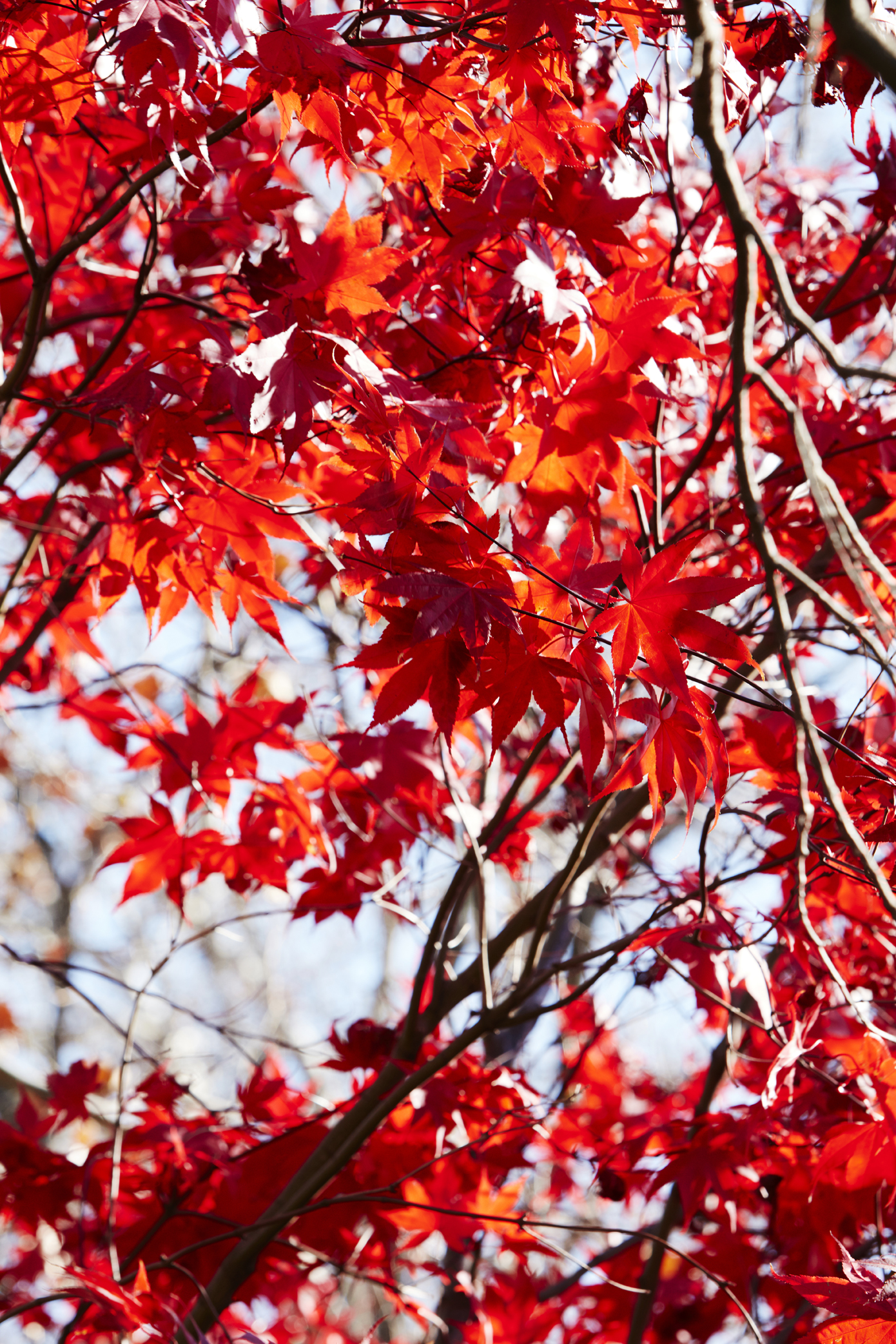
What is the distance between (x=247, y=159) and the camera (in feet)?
7.61

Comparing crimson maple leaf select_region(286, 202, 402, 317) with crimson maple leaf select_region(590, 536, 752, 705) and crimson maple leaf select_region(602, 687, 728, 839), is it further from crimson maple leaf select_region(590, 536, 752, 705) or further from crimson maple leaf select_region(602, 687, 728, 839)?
crimson maple leaf select_region(602, 687, 728, 839)

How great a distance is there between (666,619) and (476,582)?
0.22m

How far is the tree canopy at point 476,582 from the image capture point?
3.87 ft

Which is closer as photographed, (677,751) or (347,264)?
(677,751)

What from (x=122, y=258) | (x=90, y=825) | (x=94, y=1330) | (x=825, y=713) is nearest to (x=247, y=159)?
(x=122, y=258)

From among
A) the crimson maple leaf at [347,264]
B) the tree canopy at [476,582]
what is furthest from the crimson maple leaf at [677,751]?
the crimson maple leaf at [347,264]

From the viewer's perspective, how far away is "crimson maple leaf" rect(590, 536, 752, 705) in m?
1.11

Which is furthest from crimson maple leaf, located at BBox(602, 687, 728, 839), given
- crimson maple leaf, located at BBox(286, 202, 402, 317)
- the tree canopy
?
crimson maple leaf, located at BBox(286, 202, 402, 317)

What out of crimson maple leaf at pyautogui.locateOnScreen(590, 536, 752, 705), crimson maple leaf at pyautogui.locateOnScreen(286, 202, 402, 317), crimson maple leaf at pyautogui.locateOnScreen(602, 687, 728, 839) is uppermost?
crimson maple leaf at pyautogui.locateOnScreen(286, 202, 402, 317)

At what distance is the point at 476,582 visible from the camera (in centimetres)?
112

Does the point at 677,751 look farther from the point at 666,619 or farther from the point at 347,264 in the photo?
the point at 347,264

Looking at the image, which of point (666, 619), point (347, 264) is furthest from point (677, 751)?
point (347, 264)

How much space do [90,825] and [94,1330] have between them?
22.7 feet

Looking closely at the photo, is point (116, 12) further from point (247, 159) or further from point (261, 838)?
point (261, 838)
